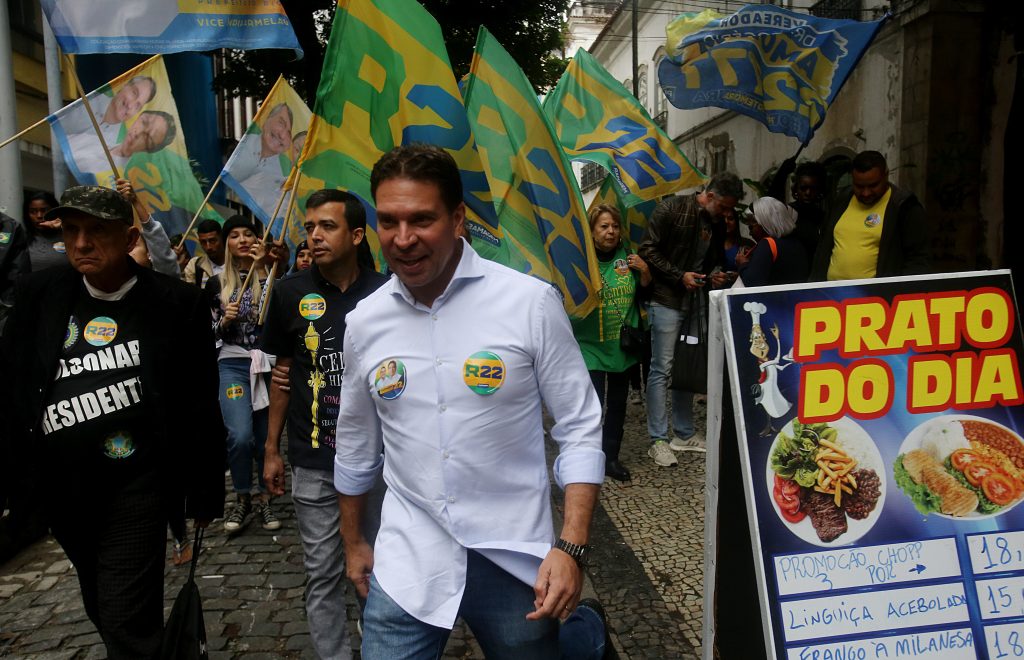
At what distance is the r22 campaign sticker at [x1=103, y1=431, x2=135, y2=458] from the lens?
9.55ft

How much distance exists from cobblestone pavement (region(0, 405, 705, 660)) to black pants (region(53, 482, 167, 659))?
724 mm

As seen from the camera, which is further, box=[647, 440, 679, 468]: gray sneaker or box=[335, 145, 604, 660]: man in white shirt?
box=[647, 440, 679, 468]: gray sneaker

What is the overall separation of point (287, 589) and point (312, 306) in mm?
1640

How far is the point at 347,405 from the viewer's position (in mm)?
2369

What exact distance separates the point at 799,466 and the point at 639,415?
5.97 meters

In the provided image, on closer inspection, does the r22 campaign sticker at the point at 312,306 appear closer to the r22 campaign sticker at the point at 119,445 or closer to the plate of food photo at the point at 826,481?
the r22 campaign sticker at the point at 119,445

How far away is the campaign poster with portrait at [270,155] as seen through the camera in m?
6.62

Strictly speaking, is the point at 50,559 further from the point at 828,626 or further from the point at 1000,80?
the point at 1000,80

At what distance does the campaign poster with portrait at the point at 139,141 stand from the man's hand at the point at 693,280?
3.87 meters

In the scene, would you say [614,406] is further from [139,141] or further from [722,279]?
[139,141]

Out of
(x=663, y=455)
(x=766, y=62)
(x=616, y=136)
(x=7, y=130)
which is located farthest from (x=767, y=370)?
(x=7, y=130)

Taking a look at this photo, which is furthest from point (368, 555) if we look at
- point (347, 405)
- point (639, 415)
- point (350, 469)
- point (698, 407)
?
point (698, 407)

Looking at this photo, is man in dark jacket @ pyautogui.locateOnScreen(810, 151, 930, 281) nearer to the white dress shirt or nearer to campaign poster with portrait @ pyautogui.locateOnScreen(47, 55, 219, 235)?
the white dress shirt

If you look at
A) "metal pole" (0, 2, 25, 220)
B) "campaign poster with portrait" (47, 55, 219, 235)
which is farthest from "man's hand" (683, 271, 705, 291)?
"metal pole" (0, 2, 25, 220)
